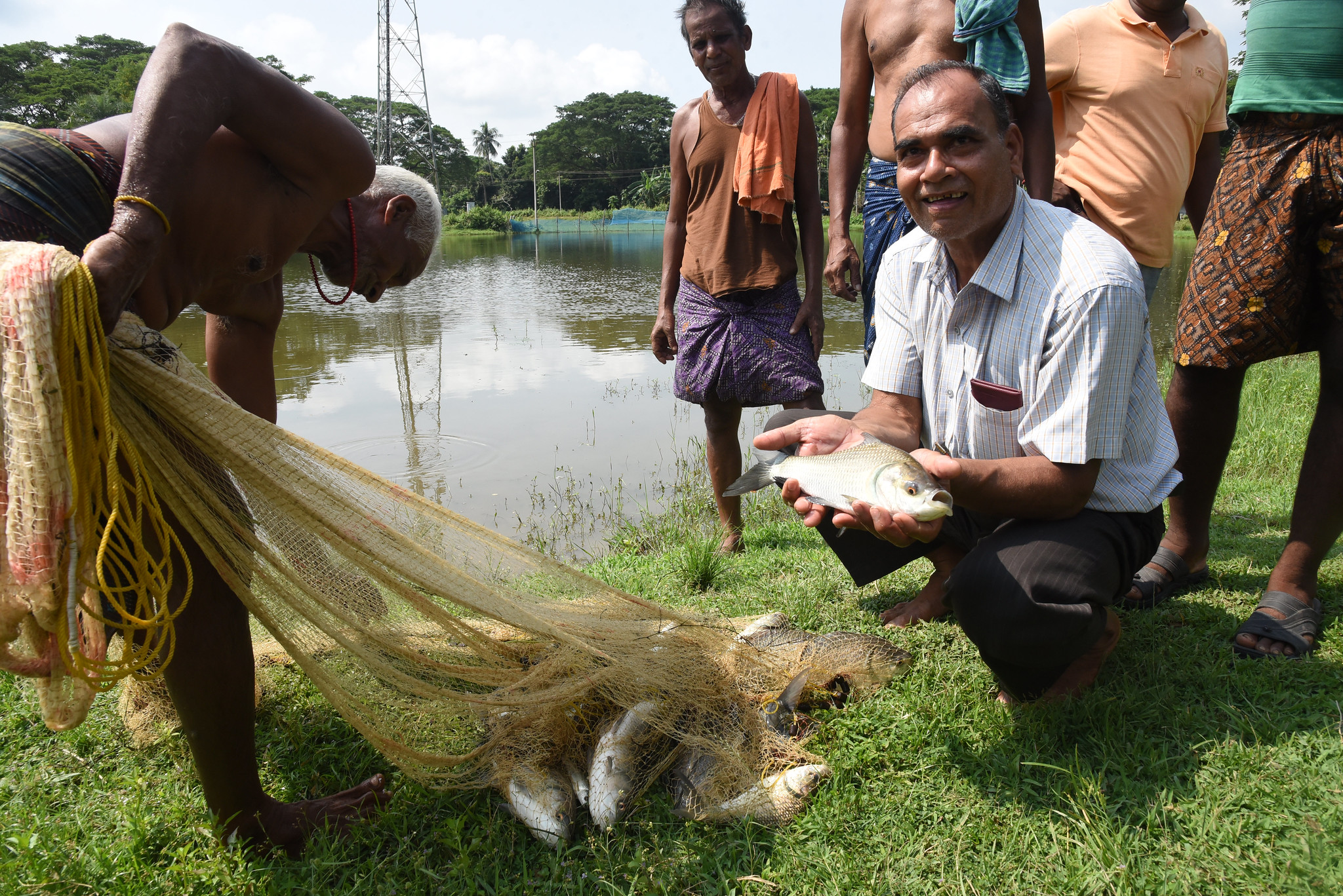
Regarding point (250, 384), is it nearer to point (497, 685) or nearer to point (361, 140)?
point (361, 140)

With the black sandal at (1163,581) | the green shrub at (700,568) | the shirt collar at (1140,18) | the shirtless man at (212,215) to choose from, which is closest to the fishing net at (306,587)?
the shirtless man at (212,215)

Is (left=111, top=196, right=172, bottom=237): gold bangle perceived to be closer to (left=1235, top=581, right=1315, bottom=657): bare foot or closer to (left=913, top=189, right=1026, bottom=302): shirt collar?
(left=913, top=189, right=1026, bottom=302): shirt collar

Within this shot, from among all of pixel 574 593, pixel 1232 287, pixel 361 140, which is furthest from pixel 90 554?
pixel 1232 287

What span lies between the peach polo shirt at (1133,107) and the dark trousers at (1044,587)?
1838 millimetres

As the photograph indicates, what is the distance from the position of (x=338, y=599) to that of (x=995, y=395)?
1989mm

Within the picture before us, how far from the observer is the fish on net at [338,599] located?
5.28 feet

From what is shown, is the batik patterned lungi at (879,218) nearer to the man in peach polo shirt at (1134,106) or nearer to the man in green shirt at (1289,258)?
the man in peach polo shirt at (1134,106)

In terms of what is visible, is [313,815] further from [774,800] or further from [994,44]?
[994,44]

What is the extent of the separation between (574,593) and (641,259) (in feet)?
88.7

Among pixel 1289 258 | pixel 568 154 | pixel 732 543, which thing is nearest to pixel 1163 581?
pixel 1289 258

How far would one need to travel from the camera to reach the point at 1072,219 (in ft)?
7.95

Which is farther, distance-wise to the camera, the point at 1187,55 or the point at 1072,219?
the point at 1187,55

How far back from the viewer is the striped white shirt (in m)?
2.22

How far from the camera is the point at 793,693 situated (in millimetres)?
2523
